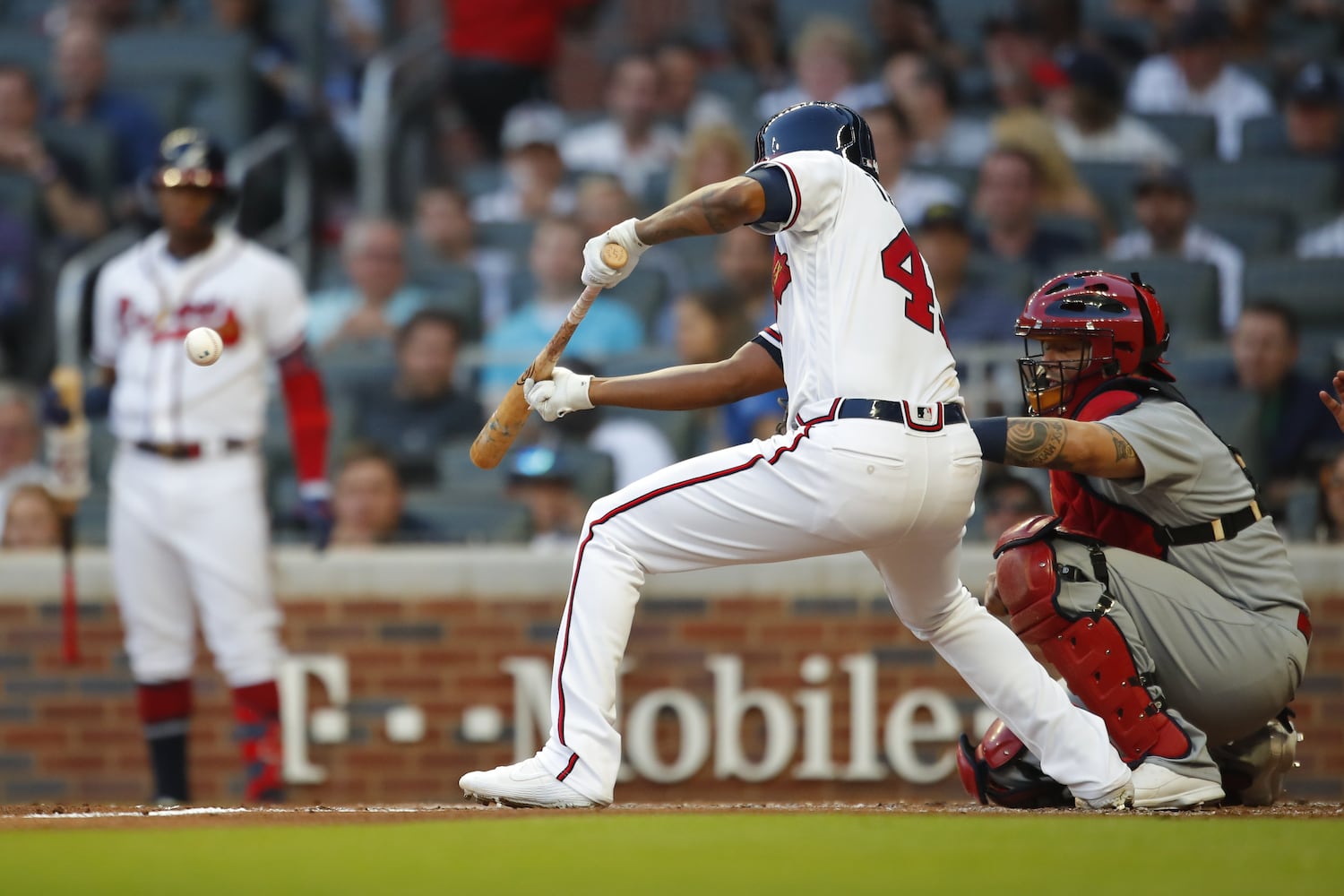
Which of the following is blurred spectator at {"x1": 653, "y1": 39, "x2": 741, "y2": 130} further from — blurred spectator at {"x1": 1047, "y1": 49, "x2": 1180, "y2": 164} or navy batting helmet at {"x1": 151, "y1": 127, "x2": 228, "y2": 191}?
navy batting helmet at {"x1": 151, "y1": 127, "x2": 228, "y2": 191}

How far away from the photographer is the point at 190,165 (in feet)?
21.4

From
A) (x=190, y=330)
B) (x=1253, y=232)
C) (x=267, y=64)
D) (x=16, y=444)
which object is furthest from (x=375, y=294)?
(x=1253, y=232)

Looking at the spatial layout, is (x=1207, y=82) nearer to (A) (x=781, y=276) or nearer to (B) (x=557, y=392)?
(A) (x=781, y=276)

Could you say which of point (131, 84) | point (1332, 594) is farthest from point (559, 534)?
point (131, 84)

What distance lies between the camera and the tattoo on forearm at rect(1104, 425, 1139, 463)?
4336 millimetres

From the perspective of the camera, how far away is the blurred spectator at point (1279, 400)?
695 centimetres

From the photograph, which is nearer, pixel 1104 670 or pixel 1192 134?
pixel 1104 670

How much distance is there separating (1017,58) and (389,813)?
20.8 ft

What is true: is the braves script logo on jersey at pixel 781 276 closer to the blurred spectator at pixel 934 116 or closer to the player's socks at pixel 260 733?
the player's socks at pixel 260 733

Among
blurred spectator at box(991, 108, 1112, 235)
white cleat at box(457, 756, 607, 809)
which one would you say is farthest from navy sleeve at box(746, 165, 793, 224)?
blurred spectator at box(991, 108, 1112, 235)

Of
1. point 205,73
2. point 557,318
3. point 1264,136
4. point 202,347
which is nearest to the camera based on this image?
point 202,347

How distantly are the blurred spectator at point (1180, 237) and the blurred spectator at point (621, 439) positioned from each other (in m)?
2.23

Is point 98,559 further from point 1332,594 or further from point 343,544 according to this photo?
point 1332,594

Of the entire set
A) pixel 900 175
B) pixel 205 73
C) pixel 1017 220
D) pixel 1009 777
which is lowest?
pixel 1009 777
